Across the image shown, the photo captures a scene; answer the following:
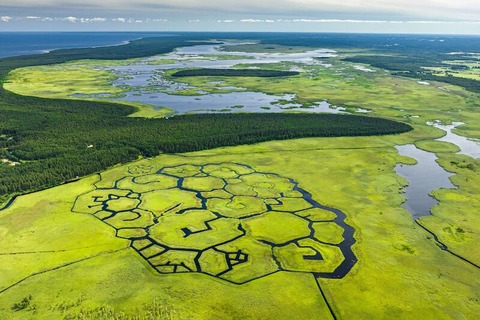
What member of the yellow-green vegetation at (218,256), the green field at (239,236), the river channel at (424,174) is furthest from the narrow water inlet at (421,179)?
the yellow-green vegetation at (218,256)

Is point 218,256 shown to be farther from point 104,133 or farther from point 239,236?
point 104,133

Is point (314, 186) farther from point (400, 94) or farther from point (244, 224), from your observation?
point (400, 94)

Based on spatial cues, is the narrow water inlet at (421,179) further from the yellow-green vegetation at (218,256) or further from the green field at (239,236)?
the yellow-green vegetation at (218,256)

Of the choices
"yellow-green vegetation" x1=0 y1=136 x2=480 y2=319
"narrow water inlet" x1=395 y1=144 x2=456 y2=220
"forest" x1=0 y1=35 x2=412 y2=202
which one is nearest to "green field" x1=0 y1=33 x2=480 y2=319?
"yellow-green vegetation" x1=0 y1=136 x2=480 y2=319

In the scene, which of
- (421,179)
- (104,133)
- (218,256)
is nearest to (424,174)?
(421,179)

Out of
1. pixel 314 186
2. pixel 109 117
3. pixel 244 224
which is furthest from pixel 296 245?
pixel 109 117

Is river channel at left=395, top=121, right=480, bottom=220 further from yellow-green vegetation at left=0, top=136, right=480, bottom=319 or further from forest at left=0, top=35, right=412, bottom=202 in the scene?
forest at left=0, top=35, right=412, bottom=202
